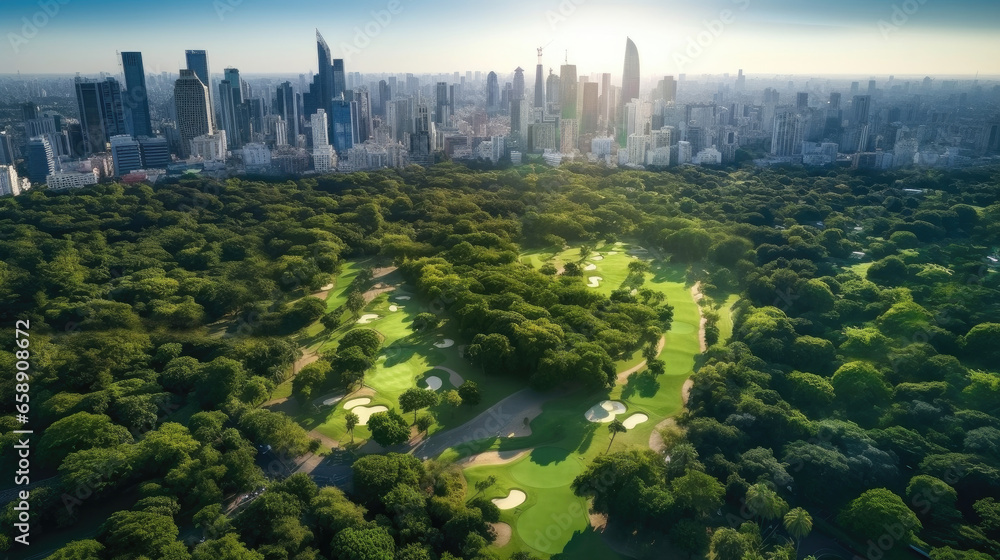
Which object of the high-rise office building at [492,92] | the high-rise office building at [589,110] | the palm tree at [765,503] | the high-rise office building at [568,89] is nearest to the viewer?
the palm tree at [765,503]

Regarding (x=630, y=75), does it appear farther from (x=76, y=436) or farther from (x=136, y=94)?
(x=76, y=436)

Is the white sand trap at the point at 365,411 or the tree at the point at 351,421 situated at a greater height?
the tree at the point at 351,421

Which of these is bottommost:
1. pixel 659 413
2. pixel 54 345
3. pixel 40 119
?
pixel 659 413

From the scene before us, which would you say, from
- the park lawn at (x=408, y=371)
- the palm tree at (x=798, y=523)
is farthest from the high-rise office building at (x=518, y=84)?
the palm tree at (x=798, y=523)

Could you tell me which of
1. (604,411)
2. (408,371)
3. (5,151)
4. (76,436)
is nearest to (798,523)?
(604,411)

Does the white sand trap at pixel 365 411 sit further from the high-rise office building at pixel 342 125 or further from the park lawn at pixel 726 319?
the high-rise office building at pixel 342 125

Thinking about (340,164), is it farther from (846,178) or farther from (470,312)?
(846,178)

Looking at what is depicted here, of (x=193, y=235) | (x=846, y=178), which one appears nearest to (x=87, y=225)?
(x=193, y=235)
